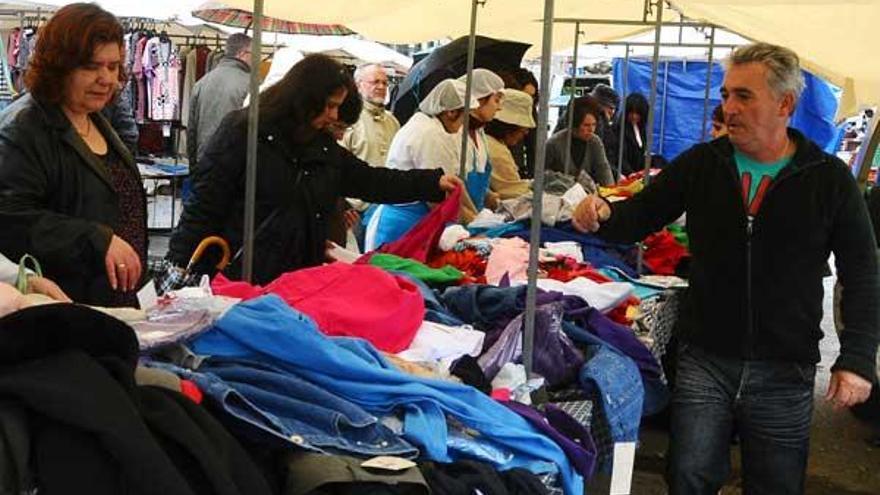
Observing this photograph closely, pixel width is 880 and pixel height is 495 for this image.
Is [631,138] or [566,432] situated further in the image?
[631,138]

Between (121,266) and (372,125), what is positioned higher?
(372,125)

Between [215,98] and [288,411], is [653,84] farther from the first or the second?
[215,98]

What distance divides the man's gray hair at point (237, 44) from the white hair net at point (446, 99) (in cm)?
263

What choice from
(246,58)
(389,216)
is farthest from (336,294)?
(246,58)

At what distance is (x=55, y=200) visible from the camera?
2826 millimetres

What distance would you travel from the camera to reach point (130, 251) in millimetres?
2592

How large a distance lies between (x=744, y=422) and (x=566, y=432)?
3.40 feet

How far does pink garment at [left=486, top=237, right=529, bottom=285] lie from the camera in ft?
11.5

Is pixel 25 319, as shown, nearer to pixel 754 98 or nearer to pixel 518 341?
pixel 518 341

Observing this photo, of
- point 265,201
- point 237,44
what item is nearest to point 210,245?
point 265,201

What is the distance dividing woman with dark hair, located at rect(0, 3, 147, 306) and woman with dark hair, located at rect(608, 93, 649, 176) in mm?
7210

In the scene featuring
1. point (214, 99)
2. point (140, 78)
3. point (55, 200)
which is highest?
point (140, 78)

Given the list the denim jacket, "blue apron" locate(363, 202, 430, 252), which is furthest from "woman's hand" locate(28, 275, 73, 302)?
"blue apron" locate(363, 202, 430, 252)

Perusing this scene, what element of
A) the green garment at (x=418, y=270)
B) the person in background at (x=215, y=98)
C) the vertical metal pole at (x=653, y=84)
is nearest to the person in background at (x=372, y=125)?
the person in background at (x=215, y=98)
